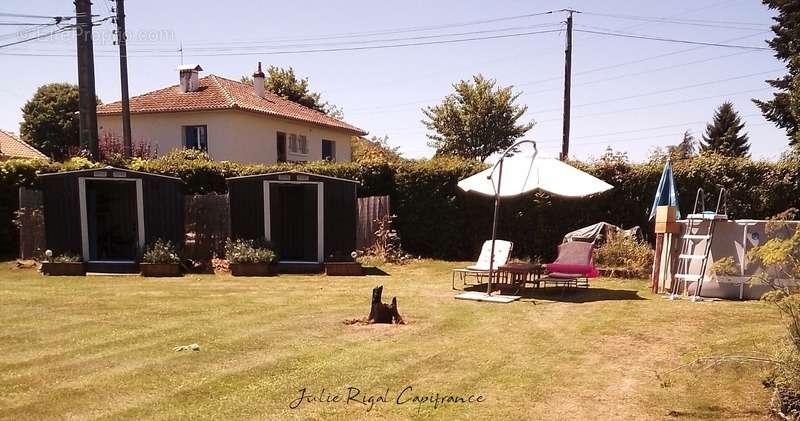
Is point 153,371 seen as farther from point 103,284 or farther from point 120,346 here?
point 103,284

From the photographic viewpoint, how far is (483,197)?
1616 centimetres

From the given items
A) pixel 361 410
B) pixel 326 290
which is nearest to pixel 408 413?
pixel 361 410

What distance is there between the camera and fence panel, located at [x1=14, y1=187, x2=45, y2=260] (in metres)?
14.8

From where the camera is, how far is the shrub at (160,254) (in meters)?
13.5

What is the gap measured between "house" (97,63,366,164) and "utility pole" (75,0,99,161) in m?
6.87

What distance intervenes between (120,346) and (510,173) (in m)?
7.29

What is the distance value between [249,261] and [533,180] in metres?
6.86

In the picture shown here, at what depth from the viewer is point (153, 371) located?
5758 millimetres

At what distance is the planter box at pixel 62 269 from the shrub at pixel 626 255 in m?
11.9

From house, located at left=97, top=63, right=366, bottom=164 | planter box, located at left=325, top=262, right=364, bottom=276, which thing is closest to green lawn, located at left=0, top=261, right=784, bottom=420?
planter box, located at left=325, top=262, right=364, bottom=276

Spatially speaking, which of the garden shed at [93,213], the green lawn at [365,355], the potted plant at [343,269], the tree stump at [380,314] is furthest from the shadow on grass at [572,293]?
the garden shed at [93,213]

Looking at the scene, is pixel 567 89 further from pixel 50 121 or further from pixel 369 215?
pixel 50 121

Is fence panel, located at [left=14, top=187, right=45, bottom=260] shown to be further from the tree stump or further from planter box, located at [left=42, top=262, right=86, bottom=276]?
the tree stump

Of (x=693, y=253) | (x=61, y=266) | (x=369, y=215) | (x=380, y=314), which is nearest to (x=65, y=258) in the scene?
(x=61, y=266)
